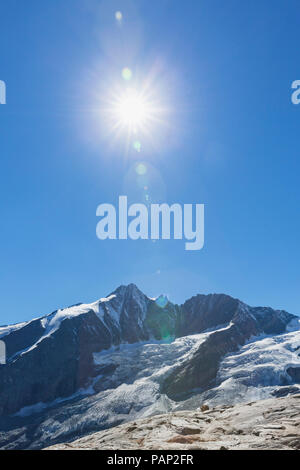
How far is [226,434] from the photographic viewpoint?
59.5 feet

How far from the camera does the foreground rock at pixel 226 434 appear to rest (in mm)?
14414

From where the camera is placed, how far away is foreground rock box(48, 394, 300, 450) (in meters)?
14.4
